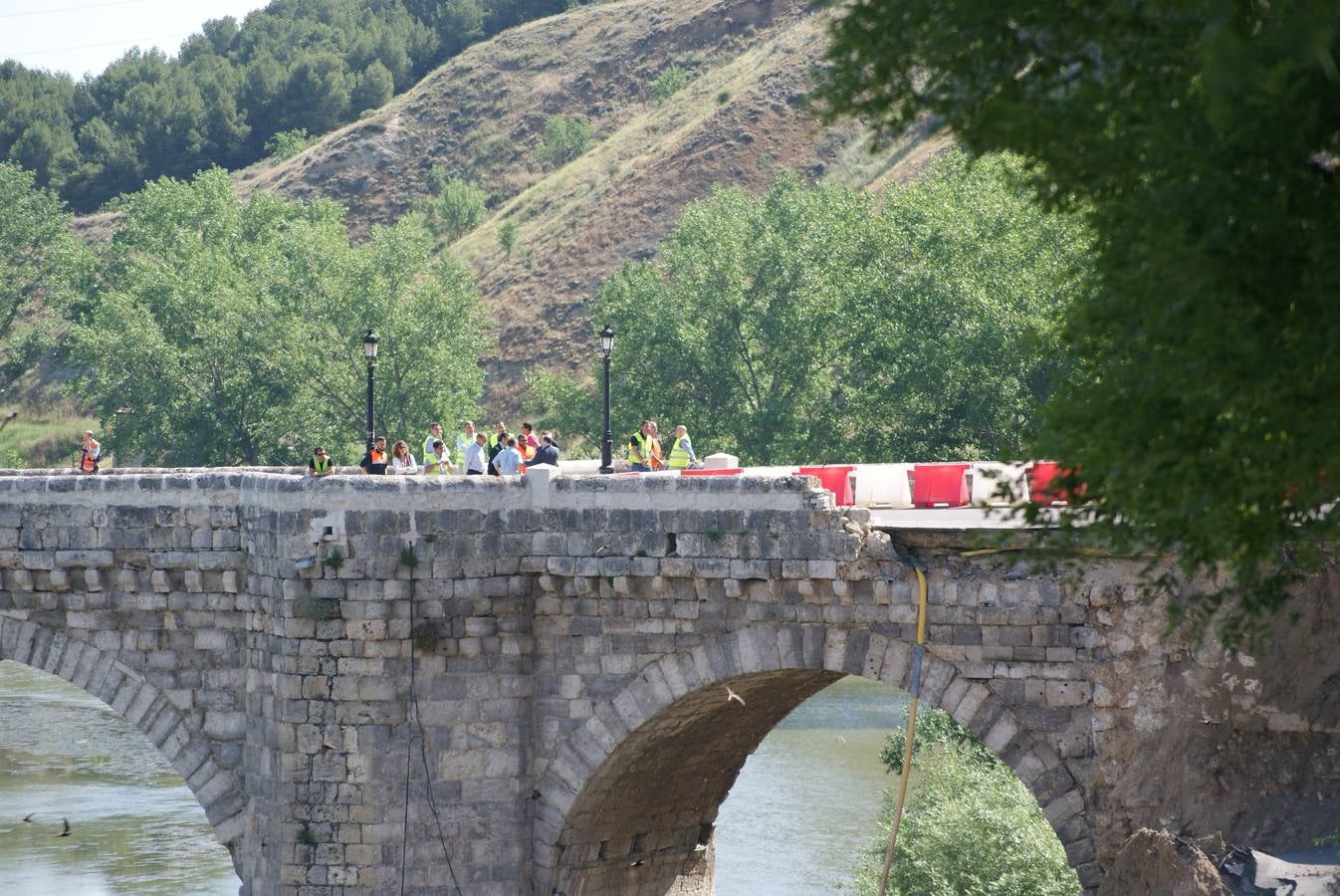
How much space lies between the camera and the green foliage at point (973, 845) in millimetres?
18844

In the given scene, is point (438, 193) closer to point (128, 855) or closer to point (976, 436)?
point (976, 436)

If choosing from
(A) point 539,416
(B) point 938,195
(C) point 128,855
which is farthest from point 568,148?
(C) point 128,855

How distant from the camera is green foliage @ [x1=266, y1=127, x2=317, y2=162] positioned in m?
75.9

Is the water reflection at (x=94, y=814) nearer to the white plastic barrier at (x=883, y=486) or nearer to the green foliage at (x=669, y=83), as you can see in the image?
the white plastic barrier at (x=883, y=486)

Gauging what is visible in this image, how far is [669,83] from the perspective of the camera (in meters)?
65.6

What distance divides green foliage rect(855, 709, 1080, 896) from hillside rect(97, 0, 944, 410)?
96.9 ft

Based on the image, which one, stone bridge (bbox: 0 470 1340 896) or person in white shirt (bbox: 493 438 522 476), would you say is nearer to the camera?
stone bridge (bbox: 0 470 1340 896)

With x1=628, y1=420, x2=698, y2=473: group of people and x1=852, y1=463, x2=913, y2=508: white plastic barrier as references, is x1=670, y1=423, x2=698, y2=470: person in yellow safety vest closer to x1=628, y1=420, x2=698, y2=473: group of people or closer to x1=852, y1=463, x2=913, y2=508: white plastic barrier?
x1=628, y1=420, x2=698, y2=473: group of people

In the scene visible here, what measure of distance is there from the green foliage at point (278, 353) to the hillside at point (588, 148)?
10359mm

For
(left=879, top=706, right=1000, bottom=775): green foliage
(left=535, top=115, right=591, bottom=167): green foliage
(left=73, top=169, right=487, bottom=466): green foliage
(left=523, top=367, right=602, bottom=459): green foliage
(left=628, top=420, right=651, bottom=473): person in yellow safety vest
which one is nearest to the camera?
(left=628, top=420, right=651, bottom=473): person in yellow safety vest

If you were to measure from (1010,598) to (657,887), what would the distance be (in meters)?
5.54

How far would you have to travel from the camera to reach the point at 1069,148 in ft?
25.9

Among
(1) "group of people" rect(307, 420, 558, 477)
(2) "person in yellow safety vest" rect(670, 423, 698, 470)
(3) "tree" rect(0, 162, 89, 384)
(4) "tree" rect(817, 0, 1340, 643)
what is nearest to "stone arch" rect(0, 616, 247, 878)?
(1) "group of people" rect(307, 420, 558, 477)

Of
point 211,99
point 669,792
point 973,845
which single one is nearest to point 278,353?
point 973,845
